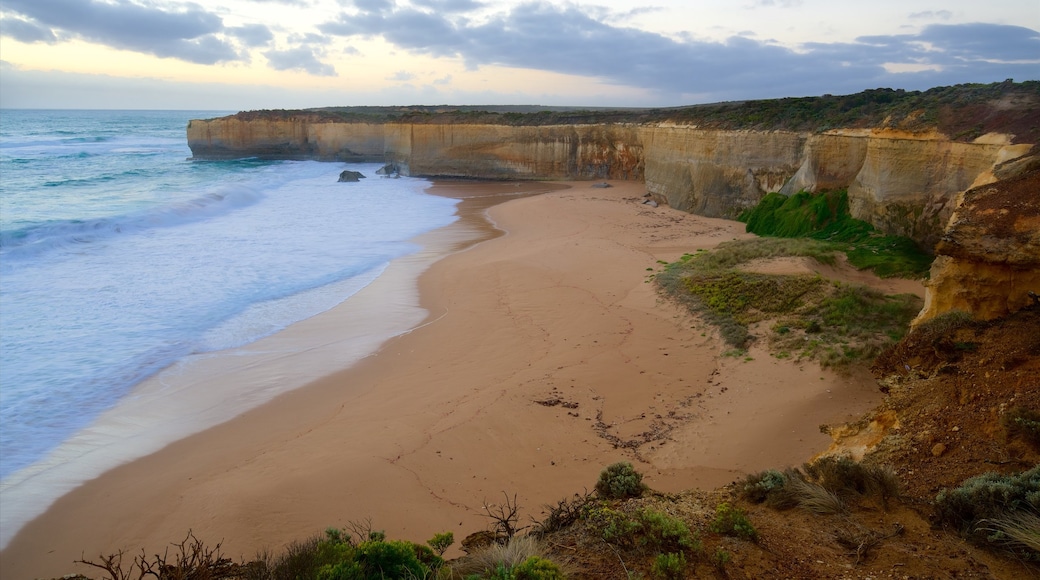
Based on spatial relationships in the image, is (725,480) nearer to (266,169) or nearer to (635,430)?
(635,430)

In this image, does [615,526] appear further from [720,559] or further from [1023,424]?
Result: [1023,424]

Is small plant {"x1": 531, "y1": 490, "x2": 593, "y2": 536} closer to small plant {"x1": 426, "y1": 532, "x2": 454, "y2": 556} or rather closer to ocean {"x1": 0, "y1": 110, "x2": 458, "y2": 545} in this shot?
small plant {"x1": 426, "y1": 532, "x2": 454, "y2": 556}

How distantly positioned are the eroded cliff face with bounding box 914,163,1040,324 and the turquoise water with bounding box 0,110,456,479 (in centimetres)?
1102

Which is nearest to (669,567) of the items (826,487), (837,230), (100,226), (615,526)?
(615,526)

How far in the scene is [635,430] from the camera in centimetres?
774

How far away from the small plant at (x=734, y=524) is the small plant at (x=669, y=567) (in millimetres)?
642

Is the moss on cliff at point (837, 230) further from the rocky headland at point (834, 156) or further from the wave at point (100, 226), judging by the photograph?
the wave at point (100, 226)

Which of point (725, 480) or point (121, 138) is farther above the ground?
point (121, 138)

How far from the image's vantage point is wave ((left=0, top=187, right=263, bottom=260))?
18.6 meters

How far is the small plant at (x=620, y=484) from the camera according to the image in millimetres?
5465

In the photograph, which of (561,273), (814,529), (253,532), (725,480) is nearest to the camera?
(814,529)

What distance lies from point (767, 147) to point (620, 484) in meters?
17.7

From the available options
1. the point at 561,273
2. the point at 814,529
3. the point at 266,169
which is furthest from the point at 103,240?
the point at 266,169

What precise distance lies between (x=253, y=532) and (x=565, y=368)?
4.92 m
